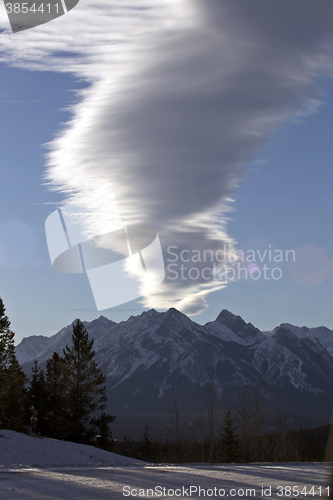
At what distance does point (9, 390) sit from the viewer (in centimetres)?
4734

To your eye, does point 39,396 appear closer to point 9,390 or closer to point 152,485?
point 9,390

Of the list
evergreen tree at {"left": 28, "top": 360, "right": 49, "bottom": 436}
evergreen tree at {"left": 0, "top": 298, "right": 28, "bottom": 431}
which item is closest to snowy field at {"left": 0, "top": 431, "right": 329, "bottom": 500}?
evergreen tree at {"left": 0, "top": 298, "right": 28, "bottom": 431}

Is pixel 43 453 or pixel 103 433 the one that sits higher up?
pixel 43 453

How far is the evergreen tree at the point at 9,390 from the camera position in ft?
152

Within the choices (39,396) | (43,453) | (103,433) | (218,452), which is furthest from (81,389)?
(218,452)

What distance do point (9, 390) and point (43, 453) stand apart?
66.4 feet

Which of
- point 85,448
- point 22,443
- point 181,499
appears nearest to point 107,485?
point 181,499

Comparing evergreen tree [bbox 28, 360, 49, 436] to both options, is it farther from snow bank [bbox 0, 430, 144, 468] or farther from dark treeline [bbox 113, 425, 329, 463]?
snow bank [bbox 0, 430, 144, 468]

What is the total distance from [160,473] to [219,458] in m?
53.2

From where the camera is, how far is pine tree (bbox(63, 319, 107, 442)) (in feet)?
161

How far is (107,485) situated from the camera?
11695mm

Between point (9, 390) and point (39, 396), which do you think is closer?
point (9, 390)

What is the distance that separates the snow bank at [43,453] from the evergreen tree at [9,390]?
→ 14.9 m

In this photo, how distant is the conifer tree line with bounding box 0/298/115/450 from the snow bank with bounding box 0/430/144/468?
50.7ft
